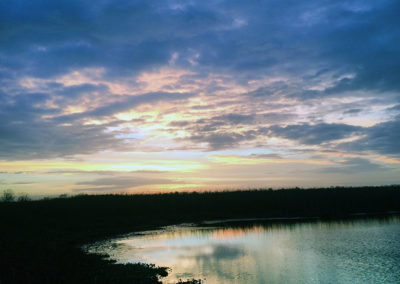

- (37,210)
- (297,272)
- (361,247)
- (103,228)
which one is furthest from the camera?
(37,210)

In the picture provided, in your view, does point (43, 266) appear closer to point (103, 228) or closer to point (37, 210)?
point (103, 228)

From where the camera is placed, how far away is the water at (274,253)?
Result: 2612 centimetres

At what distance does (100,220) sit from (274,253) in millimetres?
45865

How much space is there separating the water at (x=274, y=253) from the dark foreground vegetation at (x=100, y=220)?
487 cm

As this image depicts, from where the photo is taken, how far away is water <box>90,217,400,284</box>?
26.1 meters

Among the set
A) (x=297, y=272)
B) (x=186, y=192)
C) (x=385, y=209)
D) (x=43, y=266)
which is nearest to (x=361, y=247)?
(x=297, y=272)

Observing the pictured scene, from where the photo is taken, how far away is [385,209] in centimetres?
8388

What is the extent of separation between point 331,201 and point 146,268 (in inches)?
3279

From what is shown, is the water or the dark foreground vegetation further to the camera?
the water

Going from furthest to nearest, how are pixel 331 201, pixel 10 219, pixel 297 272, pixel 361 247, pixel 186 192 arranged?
pixel 186 192 < pixel 331 201 < pixel 10 219 < pixel 361 247 < pixel 297 272

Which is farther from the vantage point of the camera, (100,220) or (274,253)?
(100,220)

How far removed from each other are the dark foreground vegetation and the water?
487 centimetres

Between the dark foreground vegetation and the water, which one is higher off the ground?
the dark foreground vegetation

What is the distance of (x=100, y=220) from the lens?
69812mm
